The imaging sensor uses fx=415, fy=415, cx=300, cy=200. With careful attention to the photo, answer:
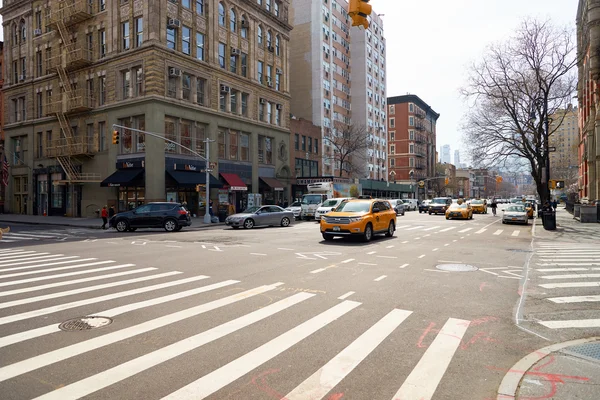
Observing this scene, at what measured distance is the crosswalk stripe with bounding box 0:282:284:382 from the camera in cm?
429

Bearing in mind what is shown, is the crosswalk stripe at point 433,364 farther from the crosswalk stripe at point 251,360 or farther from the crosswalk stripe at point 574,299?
the crosswalk stripe at point 574,299

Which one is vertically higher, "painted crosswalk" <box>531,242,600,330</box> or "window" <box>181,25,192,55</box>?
"window" <box>181,25,192,55</box>

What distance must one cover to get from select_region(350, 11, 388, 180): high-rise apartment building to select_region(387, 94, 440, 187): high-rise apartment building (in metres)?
11.1

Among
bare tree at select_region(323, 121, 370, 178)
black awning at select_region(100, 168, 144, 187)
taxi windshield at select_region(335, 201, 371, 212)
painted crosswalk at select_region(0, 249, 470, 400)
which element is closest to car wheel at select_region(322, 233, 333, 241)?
taxi windshield at select_region(335, 201, 371, 212)

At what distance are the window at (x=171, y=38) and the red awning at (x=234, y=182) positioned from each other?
38.9 feet

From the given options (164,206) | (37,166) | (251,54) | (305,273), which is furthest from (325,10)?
(305,273)

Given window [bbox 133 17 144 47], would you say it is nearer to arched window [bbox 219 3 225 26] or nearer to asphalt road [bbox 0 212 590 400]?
arched window [bbox 219 3 225 26]

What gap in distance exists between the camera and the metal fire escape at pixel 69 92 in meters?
36.7

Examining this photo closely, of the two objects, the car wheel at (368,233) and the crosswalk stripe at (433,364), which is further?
the car wheel at (368,233)

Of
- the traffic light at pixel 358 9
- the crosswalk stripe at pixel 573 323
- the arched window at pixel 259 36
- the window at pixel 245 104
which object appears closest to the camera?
the crosswalk stripe at pixel 573 323

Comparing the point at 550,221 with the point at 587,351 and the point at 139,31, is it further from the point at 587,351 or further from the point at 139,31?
the point at 139,31

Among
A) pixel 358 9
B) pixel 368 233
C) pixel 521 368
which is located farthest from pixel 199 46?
pixel 521 368

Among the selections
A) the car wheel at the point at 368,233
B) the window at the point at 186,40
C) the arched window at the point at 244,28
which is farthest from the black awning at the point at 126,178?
the car wheel at the point at 368,233

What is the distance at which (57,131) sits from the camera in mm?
39812
